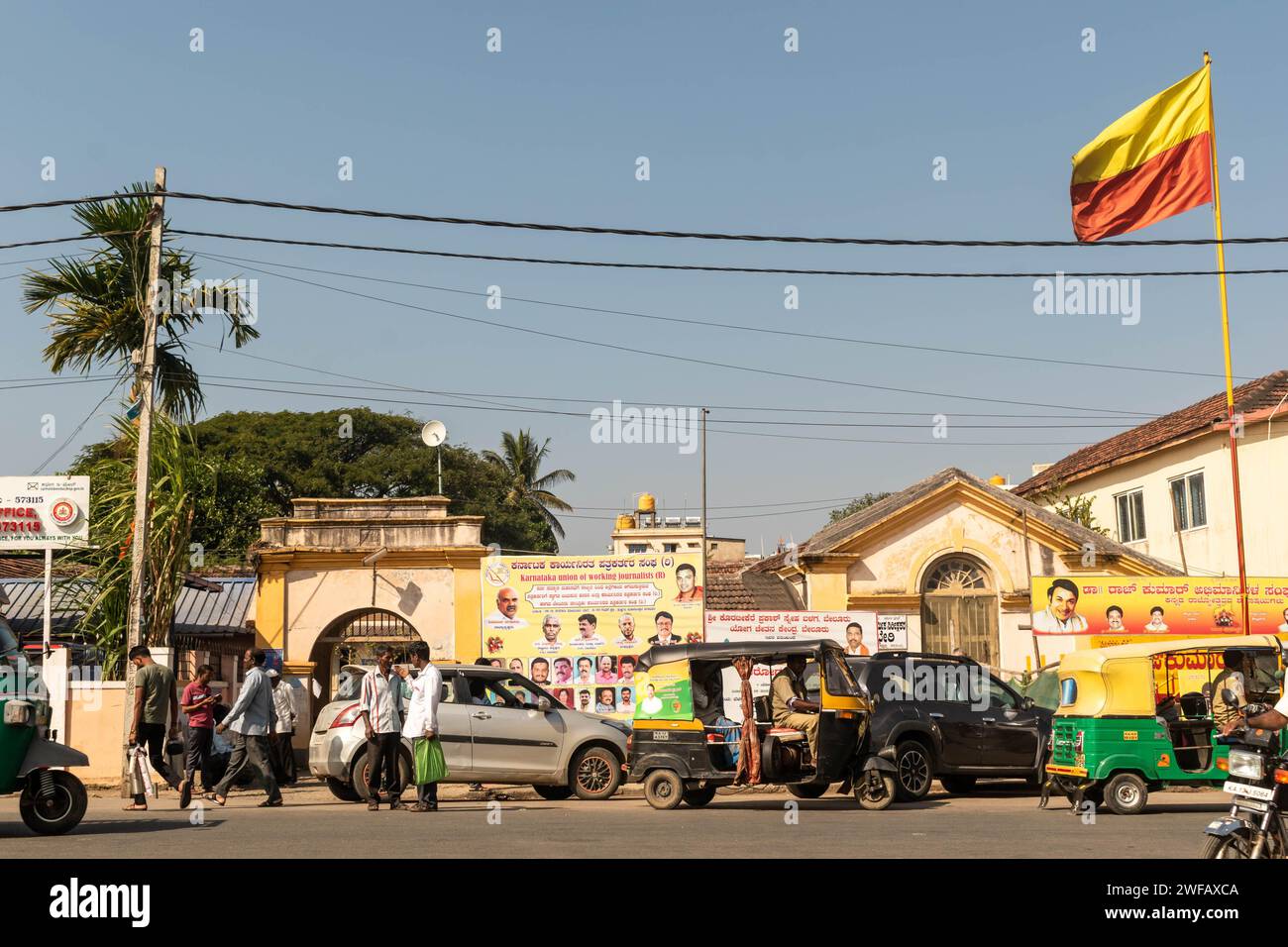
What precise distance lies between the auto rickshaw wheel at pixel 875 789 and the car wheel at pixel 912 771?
893mm

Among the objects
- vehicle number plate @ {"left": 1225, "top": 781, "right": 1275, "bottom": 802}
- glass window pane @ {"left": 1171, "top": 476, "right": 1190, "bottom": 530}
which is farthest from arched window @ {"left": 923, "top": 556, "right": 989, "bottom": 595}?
vehicle number plate @ {"left": 1225, "top": 781, "right": 1275, "bottom": 802}

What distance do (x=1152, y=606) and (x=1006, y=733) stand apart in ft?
28.1

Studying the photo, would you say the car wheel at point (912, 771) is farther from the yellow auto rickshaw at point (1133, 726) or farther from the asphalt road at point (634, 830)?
the yellow auto rickshaw at point (1133, 726)

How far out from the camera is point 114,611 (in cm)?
2158

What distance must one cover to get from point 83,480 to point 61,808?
10.2 m

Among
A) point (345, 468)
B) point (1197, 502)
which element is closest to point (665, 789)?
point (1197, 502)

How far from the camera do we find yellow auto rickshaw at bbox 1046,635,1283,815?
598 inches

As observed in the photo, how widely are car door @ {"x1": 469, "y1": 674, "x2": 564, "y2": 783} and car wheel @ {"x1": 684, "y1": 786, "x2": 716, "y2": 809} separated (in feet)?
6.57

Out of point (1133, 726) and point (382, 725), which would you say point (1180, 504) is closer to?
point (1133, 726)

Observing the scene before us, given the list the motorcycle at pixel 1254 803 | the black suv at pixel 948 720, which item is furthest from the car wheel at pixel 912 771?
the motorcycle at pixel 1254 803

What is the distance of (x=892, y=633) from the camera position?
2516 cm

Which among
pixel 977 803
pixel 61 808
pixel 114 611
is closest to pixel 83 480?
pixel 114 611

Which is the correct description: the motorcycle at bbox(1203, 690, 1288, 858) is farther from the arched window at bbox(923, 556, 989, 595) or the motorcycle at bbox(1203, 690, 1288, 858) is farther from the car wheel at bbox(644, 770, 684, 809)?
→ the arched window at bbox(923, 556, 989, 595)
